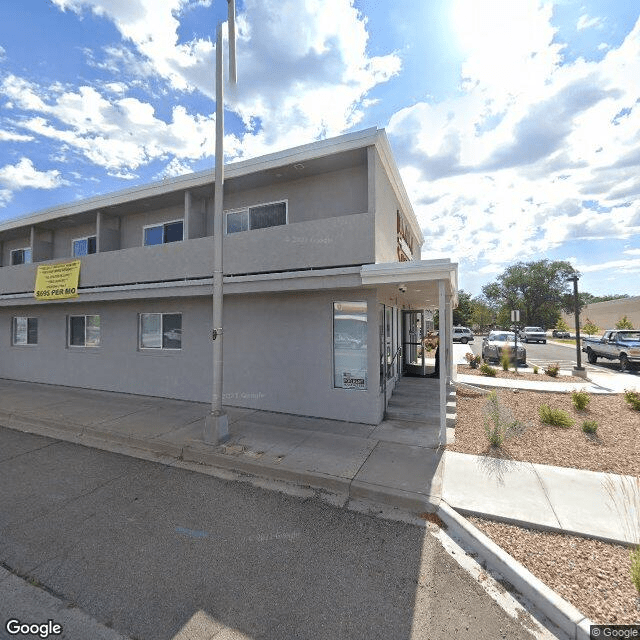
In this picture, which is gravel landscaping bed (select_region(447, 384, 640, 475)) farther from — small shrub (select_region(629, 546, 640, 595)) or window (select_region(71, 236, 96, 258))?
window (select_region(71, 236, 96, 258))

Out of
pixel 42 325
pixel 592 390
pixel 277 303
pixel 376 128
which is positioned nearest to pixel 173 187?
pixel 277 303

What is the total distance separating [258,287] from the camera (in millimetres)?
7984

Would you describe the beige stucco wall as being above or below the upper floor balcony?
below

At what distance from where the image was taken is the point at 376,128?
726cm

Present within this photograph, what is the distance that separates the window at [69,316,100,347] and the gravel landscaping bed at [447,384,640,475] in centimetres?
1157

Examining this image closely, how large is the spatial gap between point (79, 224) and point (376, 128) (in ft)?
38.6

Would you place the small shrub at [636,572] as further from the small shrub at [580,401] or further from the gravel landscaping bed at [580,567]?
the small shrub at [580,401]

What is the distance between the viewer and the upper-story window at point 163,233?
35.6ft

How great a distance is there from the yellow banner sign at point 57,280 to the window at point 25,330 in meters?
2.62

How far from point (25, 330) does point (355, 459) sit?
14.9 m

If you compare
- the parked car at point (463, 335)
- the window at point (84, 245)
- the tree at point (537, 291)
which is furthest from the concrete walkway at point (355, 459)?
the tree at point (537, 291)

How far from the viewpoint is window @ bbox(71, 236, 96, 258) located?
12.7m
